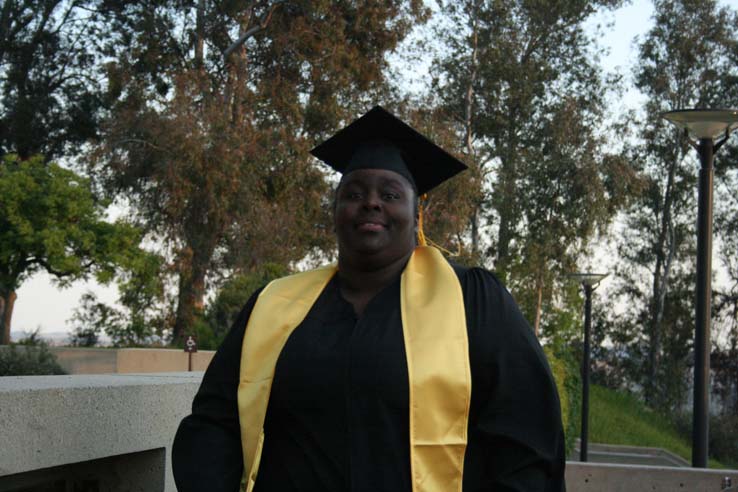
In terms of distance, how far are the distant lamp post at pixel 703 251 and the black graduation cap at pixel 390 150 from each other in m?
5.96

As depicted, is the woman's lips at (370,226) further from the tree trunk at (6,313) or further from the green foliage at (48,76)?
the green foliage at (48,76)

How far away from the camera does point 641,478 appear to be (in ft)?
27.2

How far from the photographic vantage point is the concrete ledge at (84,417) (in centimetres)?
Result: 311

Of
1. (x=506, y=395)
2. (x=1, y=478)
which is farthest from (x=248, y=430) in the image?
(x=1, y=478)

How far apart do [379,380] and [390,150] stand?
74 cm

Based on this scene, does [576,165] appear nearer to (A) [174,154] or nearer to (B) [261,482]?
(A) [174,154]

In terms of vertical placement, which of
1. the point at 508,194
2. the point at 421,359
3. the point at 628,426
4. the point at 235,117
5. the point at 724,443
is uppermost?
the point at 235,117

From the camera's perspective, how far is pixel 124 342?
25.2 m

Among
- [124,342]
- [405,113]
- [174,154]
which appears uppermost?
[405,113]

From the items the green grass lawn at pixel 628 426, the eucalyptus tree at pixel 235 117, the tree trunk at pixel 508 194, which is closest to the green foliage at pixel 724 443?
the green grass lawn at pixel 628 426

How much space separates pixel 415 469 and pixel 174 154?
71.2 feet

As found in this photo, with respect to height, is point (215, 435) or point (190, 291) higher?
point (190, 291)

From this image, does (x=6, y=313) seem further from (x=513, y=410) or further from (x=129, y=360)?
(x=513, y=410)

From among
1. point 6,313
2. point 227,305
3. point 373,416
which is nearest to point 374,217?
point 373,416
